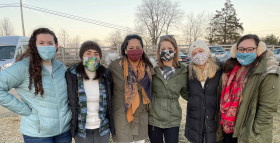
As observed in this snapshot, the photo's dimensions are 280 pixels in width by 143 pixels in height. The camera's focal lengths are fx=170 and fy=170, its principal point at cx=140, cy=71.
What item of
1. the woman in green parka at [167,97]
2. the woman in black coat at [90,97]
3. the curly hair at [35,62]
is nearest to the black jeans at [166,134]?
the woman in green parka at [167,97]

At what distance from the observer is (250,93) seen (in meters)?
2.01

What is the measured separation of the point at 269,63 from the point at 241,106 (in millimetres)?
586

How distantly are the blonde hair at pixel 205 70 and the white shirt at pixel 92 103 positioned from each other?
137 cm

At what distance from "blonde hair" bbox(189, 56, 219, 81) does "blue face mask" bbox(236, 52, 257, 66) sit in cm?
33

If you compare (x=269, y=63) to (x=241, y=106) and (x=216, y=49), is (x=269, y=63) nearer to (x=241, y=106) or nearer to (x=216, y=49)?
(x=241, y=106)

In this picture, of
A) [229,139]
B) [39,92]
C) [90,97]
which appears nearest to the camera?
[39,92]

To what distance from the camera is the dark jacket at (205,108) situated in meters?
2.36

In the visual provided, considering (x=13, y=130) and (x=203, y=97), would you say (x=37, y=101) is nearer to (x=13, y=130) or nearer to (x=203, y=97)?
(x=203, y=97)

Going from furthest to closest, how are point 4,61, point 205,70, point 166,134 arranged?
point 4,61 → point 166,134 → point 205,70

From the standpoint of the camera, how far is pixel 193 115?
2463mm

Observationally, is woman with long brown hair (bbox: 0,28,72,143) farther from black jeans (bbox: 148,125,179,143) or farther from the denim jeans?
black jeans (bbox: 148,125,179,143)

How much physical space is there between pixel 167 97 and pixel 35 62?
5.81 feet

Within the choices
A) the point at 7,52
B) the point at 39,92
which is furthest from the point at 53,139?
the point at 7,52

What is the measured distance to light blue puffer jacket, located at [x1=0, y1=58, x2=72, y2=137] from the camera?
1.87m
